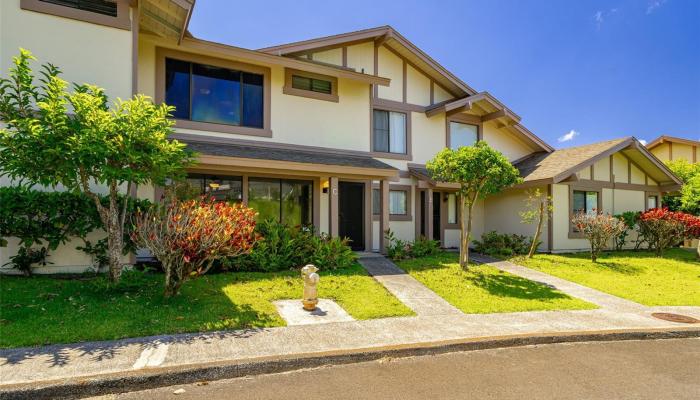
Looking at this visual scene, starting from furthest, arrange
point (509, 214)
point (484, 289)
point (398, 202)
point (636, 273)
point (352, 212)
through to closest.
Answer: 1. point (509, 214)
2. point (398, 202)
3. point (352, 212)
4. point (636, 273)
5. point (484, 289)

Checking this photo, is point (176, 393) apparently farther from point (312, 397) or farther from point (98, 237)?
point (98, 237)

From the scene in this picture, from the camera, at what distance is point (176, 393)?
4.04 m

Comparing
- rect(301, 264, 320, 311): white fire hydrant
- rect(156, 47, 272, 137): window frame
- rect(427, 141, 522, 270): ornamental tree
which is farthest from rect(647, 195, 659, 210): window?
rect(301, 264, 320, 311): white fire hydrant

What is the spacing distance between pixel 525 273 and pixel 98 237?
1125 centimetres

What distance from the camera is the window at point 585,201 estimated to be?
15656 millimetres

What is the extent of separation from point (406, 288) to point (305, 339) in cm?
396

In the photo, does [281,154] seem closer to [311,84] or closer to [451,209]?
[311,84]

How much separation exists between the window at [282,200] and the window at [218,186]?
0.36 m

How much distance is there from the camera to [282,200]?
12258 millimetres

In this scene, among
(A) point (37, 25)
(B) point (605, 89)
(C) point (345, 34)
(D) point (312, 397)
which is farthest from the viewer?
(B) point (605, 89)

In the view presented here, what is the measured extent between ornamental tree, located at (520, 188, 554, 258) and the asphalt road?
8110 mm

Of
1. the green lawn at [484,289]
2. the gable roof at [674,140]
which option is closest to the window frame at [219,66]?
the green lawn at [484,289]

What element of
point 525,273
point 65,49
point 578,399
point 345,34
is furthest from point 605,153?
point 65,49

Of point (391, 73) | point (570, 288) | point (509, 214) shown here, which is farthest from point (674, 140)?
point (570, 288)
